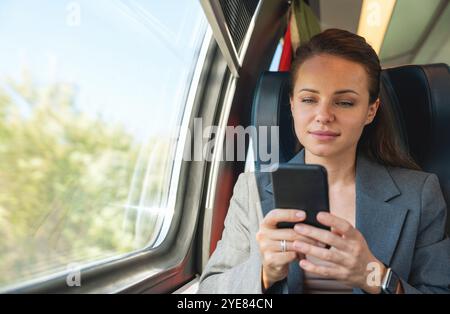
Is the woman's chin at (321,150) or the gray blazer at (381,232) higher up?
the woman's chin at (321,150)

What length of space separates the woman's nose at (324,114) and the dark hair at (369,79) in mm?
130

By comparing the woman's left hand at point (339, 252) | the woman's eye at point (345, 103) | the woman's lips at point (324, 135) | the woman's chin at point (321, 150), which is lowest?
the woman's left hand at point (339, 252)

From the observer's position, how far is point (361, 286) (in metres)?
0.70

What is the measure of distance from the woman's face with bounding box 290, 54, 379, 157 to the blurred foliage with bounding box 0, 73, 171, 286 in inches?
20.7

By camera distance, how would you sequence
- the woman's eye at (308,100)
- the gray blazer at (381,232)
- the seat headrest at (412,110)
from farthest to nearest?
the seat headrest at (412,110) → the woman's eye at (308,100) → the gray blazer at (381,232)

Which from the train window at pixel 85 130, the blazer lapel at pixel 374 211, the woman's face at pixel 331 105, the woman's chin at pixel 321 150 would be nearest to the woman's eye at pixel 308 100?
the woman's face at pixel 331 105

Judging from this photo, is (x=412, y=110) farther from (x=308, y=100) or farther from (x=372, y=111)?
(x=308, y=100)

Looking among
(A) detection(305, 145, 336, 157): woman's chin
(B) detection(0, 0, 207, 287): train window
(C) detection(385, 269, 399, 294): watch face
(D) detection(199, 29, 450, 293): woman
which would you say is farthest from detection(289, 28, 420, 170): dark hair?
(B) detection(0, 0, 207, 287): train window

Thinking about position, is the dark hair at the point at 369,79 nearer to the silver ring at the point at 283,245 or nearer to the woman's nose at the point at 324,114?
the woman's nose at the point at 324,114

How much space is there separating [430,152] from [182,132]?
0.83 meters

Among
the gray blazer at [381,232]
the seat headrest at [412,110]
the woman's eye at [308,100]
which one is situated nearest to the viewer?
the gray blazer at [381,232]

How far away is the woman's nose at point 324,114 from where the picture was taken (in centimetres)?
83
